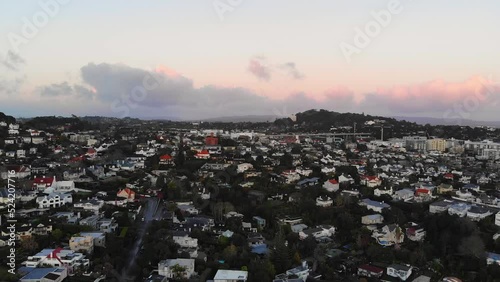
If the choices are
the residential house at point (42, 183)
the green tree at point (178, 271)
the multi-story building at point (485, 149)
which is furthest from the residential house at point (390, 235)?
the multi-story building at point (485, 149)

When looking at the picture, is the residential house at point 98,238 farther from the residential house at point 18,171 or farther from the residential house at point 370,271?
the residential house at point 18,171

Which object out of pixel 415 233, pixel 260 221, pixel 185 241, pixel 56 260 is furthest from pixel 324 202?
pixel 56 260

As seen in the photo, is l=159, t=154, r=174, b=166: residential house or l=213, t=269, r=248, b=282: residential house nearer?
l=213, t=269, r=248, b=282: residential house

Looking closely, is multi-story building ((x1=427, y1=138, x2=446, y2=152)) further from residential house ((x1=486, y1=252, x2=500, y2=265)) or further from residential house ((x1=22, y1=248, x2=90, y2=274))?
residential house ((x1=22, y1=248, x2=90, y2=274))

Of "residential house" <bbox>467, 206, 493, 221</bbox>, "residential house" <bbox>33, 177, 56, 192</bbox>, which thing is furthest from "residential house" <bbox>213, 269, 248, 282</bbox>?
A: "residential house" <bbox>33, 177, 56, 192</bbox>

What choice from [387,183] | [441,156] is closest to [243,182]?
[387,183]

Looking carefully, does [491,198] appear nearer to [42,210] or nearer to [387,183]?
[387,183]

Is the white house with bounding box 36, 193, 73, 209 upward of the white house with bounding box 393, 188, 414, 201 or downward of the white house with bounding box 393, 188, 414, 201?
upward
